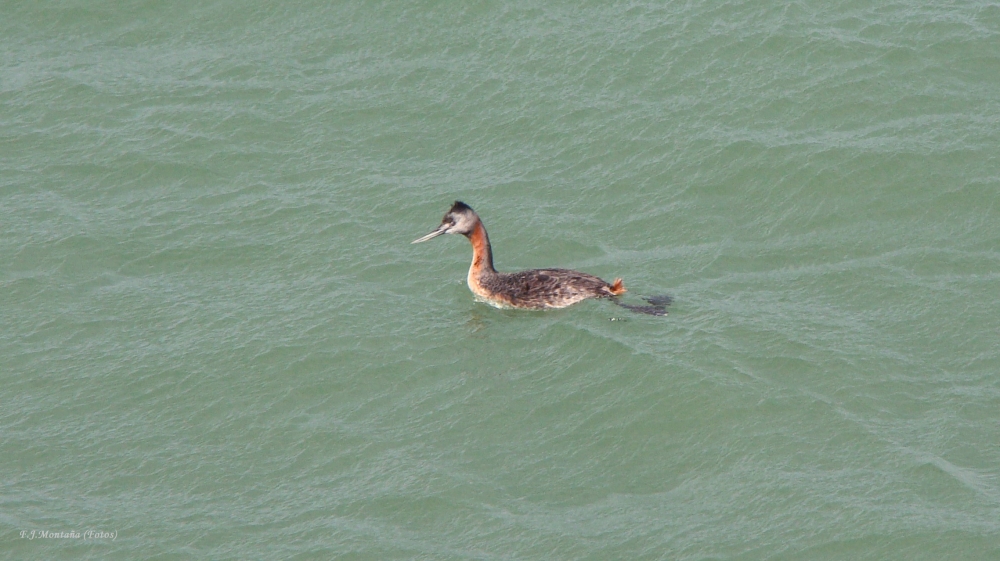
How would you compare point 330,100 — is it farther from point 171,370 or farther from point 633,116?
point 171,370

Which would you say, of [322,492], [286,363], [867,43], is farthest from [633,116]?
[322,492]

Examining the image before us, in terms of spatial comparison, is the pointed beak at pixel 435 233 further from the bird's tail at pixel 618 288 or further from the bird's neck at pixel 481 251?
the bird's tail at pixel 618 288

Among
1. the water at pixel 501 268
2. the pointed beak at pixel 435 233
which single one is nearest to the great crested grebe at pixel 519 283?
the pointed beak at pixel 435 233

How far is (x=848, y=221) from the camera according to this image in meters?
15.8

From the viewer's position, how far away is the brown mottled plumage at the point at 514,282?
14648 mm

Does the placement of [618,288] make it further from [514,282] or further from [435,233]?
[435,233]

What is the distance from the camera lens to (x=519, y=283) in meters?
15.0

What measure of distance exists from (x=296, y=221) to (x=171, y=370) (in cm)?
315

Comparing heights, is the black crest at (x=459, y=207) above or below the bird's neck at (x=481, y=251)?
above

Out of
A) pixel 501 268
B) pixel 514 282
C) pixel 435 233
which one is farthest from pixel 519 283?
pixel 435 233

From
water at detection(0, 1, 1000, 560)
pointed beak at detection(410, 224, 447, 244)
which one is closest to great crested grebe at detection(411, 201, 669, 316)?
pointed beak at detection(410, 224, 447, 244)

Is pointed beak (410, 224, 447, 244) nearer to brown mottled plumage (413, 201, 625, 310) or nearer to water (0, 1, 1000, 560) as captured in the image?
brown mottled plumage (413, 201, 625, 310)

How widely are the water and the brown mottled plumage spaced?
271 mm

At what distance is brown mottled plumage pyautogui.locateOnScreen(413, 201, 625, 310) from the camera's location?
48.1ft
